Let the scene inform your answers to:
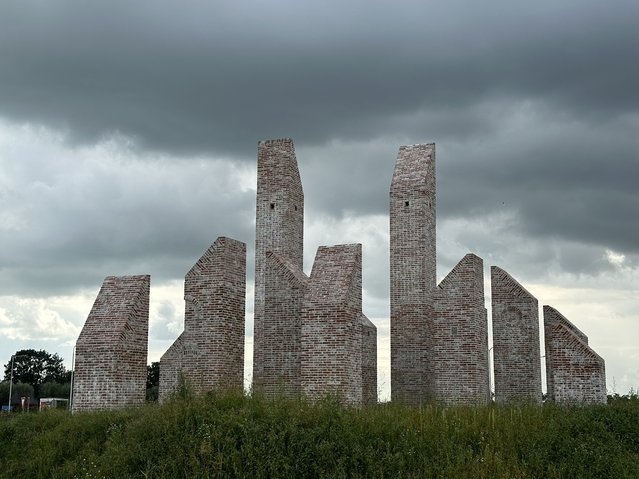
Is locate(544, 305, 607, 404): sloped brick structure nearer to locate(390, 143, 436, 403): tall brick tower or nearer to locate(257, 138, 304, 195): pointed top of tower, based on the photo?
locate(390, 143, 436, 403): tall brick tower

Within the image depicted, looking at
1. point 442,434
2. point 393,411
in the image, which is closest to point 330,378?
point 393,411

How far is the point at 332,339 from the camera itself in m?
14.6

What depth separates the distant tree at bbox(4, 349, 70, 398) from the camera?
2482 inches

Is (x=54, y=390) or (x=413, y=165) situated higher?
(x=413, y=165)

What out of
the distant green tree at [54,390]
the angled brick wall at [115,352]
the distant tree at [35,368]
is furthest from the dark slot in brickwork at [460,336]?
the distant tree at [35,368]

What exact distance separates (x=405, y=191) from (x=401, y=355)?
4119 millimetres

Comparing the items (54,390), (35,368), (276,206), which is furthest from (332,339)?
(35,368)

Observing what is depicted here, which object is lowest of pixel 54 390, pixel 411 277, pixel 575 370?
pixel 54 390

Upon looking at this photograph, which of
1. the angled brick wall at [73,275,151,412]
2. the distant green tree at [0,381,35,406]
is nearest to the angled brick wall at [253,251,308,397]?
the angled brick wall at [73,275,151,412]

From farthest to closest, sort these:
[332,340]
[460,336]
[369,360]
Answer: [369,360] < [460,336] < [332,340]

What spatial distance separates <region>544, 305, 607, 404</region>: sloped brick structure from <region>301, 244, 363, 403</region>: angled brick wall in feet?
13.9

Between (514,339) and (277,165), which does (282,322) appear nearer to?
(277,165)

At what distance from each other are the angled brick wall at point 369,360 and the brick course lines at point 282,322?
253cm

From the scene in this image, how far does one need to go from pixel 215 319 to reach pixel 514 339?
9068mm
